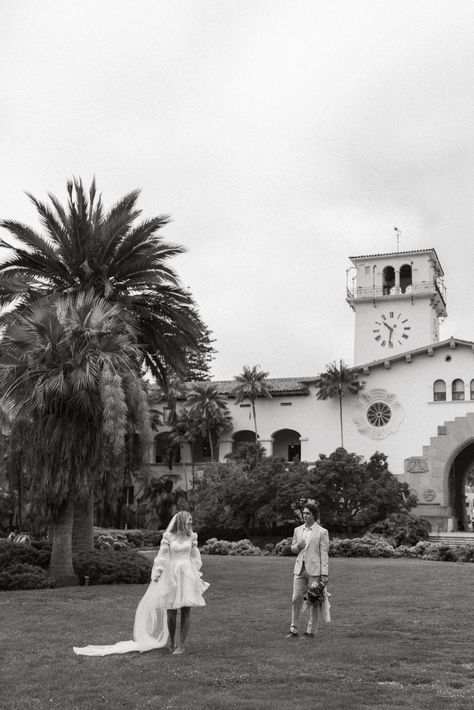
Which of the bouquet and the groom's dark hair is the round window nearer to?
the groom's dark hair

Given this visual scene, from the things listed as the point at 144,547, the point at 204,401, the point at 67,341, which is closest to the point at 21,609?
the point at 67,341

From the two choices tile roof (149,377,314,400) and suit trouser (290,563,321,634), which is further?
tile roof (149,377,314,400)

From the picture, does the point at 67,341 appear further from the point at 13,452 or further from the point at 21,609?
the point at 21,609

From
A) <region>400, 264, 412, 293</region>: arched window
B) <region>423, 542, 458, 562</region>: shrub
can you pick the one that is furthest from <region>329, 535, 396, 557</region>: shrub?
<region>400, 264, 412, 293</region>: arched window

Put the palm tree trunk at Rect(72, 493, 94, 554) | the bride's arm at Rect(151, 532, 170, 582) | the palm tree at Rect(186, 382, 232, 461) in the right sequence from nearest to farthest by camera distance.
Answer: the bride's arm at Rect(151, 532, 170, 582) → the palm tree trunk at Rect(72, 493, 94, 554) → the palm tree at Rect(186, 382, 232, 461)

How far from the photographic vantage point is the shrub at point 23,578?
17.9 meters

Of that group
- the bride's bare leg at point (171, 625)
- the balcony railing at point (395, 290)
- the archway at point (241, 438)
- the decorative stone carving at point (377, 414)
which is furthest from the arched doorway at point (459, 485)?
the bride's bare leg at point (171, 625)

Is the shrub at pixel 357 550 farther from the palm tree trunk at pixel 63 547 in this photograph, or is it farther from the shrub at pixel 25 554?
the palm tree trunk at pixel 63 547

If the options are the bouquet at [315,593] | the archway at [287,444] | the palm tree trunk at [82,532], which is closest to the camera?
the bouquet at [315,593]

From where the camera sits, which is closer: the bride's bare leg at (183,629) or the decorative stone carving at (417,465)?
the bride's bare leg at (183,629)

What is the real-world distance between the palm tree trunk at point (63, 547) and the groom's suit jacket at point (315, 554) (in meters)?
9.01

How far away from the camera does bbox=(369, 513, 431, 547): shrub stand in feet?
123

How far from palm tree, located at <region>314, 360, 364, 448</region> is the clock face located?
1280 cm

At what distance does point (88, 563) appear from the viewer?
19.8 m
